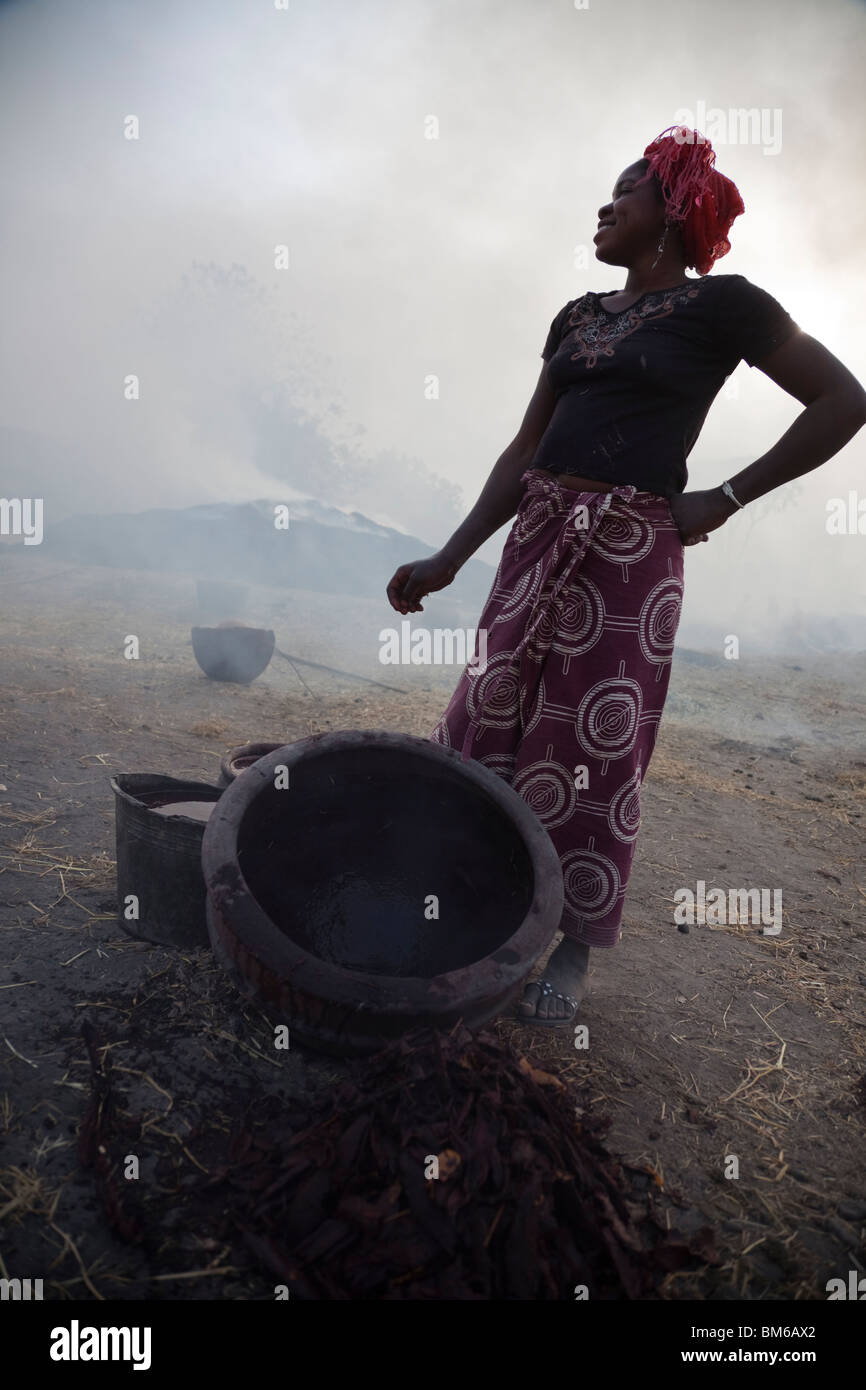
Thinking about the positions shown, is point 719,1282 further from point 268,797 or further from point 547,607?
Answer: point 547,607

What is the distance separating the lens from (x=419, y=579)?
2445mm

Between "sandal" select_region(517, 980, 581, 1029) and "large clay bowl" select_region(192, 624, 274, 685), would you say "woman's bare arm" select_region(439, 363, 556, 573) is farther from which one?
"large clay bowl" select_region(192, 624, 274, 685)

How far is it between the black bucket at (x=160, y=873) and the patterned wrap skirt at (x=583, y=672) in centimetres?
97

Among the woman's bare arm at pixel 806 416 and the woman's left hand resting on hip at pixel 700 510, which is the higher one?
the woman's bare arm at pixel 806 416

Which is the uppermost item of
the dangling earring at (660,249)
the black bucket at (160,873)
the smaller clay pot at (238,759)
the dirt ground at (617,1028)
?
the dangling earring at (660,249)

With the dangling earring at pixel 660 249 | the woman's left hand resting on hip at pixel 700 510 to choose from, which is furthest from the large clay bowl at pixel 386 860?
the dangling earring at pixel 660 249

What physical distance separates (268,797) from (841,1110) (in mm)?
1967

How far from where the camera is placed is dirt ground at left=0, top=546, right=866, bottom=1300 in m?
1.54

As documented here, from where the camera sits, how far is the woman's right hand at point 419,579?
2441mm

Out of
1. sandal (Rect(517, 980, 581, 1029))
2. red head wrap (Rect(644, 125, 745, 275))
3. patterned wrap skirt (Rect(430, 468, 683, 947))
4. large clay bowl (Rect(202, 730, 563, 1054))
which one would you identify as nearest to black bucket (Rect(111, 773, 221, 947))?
large clay bowl (Rect(202, 730, 563, 1054))

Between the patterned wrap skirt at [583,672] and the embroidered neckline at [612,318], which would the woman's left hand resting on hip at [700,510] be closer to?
the patterned wrap skirt at [583,672]

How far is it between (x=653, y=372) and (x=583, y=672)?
0.89 m

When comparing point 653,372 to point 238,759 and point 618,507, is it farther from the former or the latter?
point 238,759
